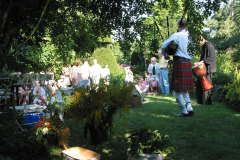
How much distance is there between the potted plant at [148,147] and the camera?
2703 millimetres

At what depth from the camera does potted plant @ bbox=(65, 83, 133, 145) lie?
136 inches

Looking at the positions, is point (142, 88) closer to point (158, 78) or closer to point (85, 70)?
point (158, 78)

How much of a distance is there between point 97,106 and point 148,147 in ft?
3.54

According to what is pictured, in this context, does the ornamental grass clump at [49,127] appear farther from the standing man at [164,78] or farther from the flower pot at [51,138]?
the standing man at [164,78]

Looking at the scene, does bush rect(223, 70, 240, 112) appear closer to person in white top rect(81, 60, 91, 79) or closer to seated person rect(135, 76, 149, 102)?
seated person rect(135, 76, 149, 102)

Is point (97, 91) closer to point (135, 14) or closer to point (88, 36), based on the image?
point (88, 36)

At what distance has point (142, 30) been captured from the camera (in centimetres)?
362

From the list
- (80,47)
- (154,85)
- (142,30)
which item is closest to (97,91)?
(80,47)

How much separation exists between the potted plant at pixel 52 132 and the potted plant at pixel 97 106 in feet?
1.00

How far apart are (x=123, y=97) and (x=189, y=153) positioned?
1351mm

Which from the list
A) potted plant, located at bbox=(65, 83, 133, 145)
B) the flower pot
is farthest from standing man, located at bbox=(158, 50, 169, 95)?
the flower pot

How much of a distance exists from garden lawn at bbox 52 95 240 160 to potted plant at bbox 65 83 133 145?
24 centimetres

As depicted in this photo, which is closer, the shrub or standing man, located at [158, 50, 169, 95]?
standing man, located at [158, 50, 169, 95]

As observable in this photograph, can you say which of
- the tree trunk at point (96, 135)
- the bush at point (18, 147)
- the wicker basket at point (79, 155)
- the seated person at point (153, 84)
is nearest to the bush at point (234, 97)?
the tree trunk at point (96, 135)
